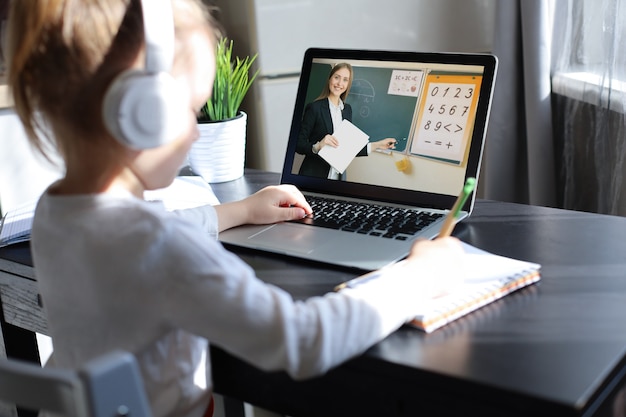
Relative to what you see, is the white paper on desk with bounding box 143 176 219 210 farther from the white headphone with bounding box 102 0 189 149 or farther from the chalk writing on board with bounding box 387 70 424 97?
the white headphone with bounding box 102 0 189 149

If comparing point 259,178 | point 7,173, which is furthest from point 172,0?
point 7,173

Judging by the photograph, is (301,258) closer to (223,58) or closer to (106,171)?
(106,171)

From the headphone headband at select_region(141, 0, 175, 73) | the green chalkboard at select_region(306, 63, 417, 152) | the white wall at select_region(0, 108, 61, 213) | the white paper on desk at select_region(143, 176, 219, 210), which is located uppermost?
the headphone headband at select_region(141, 0, 175, 73)

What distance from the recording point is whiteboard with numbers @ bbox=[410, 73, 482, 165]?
1.28m

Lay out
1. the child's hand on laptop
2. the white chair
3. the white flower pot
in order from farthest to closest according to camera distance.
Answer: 1. the white flower pot
2. the child's hand on laptop
3. the white chair

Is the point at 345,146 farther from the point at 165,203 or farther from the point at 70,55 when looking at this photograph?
the point at 70,55

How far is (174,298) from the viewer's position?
30.9 inches

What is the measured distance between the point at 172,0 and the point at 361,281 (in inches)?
15.4

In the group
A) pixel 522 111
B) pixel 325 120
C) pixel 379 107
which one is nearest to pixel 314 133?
pixel 325 120

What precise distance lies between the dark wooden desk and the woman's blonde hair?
0.36 m

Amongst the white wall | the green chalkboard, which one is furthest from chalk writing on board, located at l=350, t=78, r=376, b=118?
the white wall

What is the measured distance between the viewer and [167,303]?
0.79 meters

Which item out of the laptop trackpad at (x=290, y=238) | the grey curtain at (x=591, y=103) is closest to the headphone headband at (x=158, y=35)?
the laptop trackpad at (x=290, y=238)

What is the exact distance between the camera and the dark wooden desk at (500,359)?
0.76m
